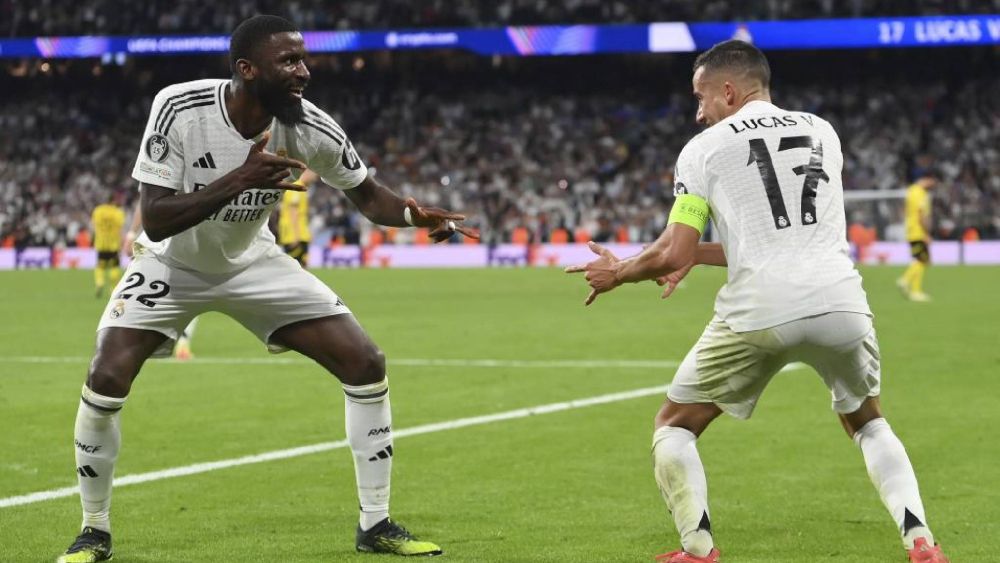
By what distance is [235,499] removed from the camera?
782 centimetres

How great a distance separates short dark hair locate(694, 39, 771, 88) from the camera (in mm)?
5820

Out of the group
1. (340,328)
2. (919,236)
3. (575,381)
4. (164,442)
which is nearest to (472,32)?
(919,236)

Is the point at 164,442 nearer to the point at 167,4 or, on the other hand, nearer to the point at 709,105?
the point at 709,105

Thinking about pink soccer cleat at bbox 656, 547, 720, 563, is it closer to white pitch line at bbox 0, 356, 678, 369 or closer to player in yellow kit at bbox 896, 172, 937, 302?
white pitch line at bbox 0, 356, 678, 369

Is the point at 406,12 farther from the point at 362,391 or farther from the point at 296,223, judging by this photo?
the point at 362,391

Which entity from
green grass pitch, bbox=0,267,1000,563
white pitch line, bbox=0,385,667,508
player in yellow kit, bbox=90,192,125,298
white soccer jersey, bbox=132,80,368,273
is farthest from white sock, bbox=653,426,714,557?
player in yellow kit, bbox=90,192,125,298

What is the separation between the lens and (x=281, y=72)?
6.20m

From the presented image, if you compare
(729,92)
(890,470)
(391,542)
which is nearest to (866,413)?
(890,470)

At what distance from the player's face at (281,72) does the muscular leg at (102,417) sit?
4.03 ft

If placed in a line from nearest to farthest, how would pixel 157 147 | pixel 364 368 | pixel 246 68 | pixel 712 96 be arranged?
pixel 712 96 < pixel 157 147 < pixel 246 68 < pixel 364 368

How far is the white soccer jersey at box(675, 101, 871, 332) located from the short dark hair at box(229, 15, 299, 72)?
6.02 ft

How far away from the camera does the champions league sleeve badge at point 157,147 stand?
Result: 6.14 meters

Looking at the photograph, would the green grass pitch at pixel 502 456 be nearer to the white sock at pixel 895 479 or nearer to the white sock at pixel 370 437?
the white sock at pixel 370 437

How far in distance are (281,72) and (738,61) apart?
188cm
